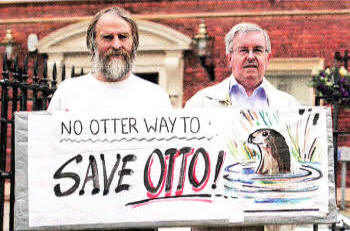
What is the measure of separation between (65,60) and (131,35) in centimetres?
895

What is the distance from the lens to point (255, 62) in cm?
281

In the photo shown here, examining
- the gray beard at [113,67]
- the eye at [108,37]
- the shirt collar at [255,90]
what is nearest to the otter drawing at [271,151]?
the shirt collar at [255,90]

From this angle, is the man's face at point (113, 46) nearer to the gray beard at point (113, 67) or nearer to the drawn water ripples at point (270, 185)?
the gray beard at point (113, 67)

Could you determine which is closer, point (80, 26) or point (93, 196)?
point (93, 196)

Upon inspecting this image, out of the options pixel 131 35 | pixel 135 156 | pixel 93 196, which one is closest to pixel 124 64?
pixel 131 35

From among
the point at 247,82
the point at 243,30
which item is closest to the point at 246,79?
the point at 247,82

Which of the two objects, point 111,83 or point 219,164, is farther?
point 111,83

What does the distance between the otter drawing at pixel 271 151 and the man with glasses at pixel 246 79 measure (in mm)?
186

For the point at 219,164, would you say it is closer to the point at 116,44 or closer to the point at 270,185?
the point at 270,185

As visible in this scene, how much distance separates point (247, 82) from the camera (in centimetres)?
287

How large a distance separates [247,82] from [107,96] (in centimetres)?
66

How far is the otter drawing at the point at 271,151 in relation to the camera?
2709 millimetres

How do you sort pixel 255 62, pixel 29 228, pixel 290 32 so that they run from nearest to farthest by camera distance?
pixel 29 228, pixel 255 62, pixel 290 32

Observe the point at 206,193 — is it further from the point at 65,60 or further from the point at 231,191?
the point at 65,60
